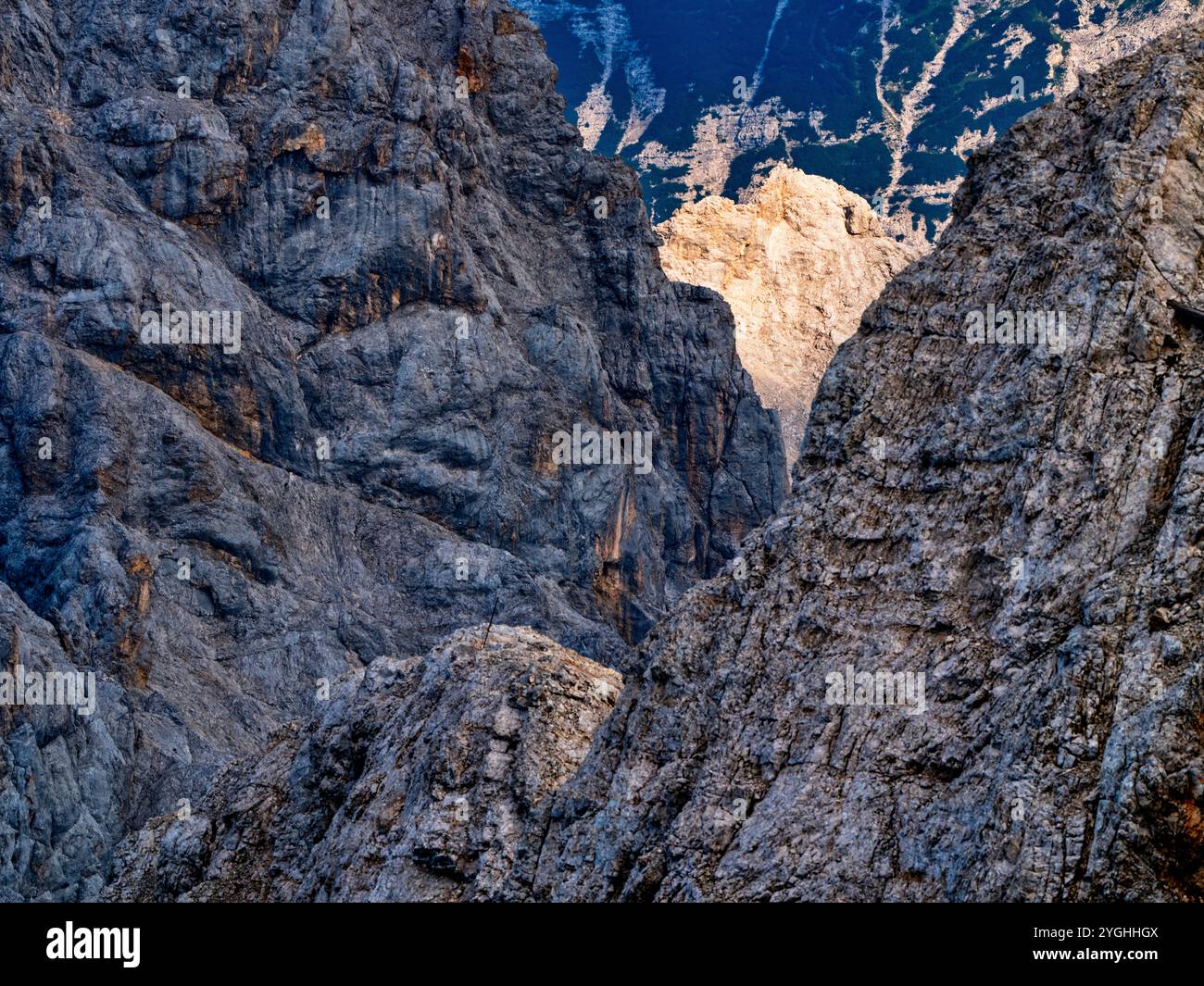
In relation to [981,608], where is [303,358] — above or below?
above

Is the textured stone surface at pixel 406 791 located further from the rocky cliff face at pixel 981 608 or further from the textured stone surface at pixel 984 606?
the textured stone surface at pixel 984 606

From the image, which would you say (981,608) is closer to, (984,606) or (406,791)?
(984,606)

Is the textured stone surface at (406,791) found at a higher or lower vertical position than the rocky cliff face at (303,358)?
lower

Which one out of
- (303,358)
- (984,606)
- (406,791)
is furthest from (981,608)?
(303,358)

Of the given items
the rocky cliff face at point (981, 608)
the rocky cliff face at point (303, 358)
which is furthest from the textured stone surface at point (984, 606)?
the rocky cliff face at point (303, 358)

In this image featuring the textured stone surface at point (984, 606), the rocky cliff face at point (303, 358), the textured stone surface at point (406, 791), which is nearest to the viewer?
the textured stone surface at point (984, 606)

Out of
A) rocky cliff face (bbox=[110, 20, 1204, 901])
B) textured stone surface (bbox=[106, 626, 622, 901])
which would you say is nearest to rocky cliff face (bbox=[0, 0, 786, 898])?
textured stone surface (bbox=[106, 626, 622, 901])

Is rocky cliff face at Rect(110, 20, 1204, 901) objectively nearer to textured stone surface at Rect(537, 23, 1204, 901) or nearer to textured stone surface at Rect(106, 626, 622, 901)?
textured stone surface at Rect(537, 23, 1204, 901)
